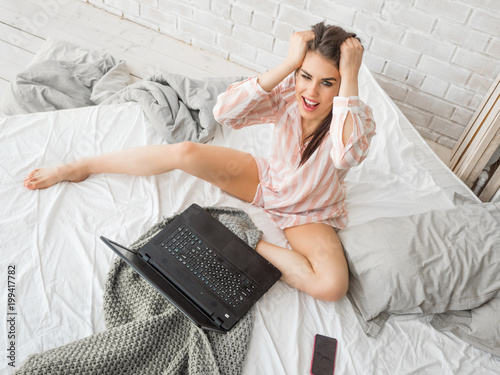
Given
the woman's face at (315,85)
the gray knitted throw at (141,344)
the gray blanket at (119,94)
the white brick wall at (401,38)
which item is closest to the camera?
the gray knitted throw at (141,344)

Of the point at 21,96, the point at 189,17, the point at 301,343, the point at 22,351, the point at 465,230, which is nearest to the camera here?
the point at 22,351

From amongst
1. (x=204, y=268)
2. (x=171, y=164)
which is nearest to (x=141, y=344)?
(x=204, y=268)

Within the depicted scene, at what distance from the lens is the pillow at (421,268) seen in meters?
1.08

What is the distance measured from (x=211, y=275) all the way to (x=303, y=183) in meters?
0.36

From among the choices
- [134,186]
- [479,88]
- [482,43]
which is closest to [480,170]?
[479,88]

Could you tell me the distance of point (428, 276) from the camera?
1.09 m

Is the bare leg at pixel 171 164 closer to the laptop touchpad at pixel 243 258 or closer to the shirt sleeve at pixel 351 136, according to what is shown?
the laptop touchpad at pixel 243 258

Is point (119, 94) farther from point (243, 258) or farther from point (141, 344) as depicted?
point (141, 344)

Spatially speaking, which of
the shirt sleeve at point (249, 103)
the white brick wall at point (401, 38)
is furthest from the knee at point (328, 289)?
the white brick wall at point (401, 38)

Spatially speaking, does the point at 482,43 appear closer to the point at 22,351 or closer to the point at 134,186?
the point at 134,186

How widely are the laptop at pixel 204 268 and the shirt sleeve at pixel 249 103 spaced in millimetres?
275

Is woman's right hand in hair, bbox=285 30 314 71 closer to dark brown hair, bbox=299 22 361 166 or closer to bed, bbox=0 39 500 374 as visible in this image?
dark brown hair, bbox=299 22 361 166

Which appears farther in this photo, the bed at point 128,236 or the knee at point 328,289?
the knee at point 328,289

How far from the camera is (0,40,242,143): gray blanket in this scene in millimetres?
1480
